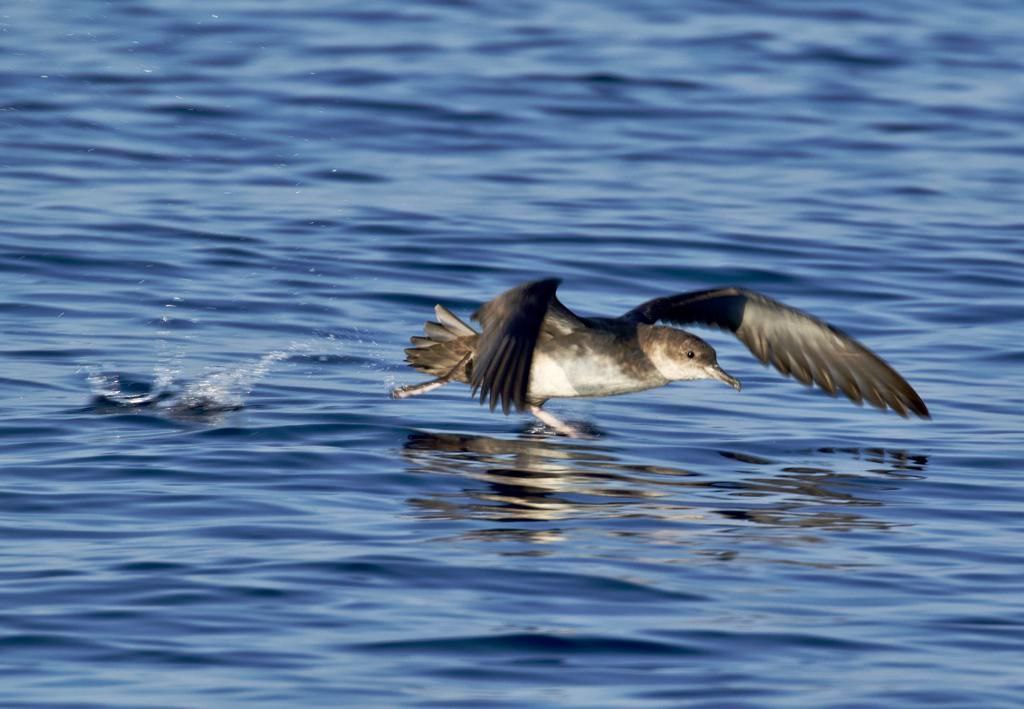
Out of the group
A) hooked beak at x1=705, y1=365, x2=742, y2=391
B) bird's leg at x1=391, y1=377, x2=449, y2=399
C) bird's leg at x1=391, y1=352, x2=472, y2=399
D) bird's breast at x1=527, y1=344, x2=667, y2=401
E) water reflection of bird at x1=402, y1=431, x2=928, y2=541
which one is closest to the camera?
water reflection of bird at x1=402, y1=431, x2=928, y2=541

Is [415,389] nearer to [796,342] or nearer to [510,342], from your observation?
[510,342]

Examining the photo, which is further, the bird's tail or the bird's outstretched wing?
the bird's outstretched wing

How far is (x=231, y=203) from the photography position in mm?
14852

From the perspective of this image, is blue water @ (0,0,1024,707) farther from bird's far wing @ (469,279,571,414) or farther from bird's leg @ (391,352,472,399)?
bird's far wing @ (469,279,571,414)

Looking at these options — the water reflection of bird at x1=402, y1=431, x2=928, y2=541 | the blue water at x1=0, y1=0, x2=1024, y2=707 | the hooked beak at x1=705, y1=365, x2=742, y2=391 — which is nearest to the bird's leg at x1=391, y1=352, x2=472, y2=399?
the blue water at x1=0, y1=0, x2=1024, y2=707

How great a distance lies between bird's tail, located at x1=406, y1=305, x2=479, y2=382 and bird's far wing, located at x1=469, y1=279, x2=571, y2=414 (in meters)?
0.72

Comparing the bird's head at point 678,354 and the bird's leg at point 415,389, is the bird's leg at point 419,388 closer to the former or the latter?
the bird's leg at point 415,389

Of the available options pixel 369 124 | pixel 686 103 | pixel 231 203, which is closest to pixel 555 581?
pixel 231 203

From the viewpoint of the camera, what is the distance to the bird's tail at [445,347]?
9.45m

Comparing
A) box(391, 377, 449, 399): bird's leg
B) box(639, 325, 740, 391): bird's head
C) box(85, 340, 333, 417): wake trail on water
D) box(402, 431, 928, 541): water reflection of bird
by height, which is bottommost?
box(402, 431, 928, 541): water reflection of bird

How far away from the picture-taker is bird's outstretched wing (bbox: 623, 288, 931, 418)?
9578 millimetres

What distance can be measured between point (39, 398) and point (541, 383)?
2.63 metres

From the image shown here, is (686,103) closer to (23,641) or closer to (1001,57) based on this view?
(1001,57)

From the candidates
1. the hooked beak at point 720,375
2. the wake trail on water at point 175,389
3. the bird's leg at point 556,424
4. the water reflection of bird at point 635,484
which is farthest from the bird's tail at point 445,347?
the hooked beak at point 720,375
